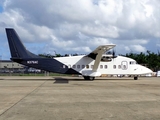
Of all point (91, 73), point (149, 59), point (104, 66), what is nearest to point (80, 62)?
point (91, 73)

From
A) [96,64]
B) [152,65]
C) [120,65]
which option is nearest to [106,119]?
[96,64]

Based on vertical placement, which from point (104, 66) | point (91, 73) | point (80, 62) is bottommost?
point (91, 73)

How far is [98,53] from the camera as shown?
32219 millimetres

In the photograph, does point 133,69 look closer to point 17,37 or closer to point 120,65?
point 120,65

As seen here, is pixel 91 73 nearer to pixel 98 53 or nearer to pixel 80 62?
pixel 80 62

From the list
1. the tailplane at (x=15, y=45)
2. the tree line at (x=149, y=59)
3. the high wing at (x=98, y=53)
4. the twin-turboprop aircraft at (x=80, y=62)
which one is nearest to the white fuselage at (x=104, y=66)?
the twin-turboprop aircraft at (x=80, y=62)

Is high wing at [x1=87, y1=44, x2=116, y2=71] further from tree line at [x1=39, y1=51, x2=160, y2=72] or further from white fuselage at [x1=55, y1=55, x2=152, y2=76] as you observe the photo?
tree line at [x1=39, y1=51, x2=160, y2=72]

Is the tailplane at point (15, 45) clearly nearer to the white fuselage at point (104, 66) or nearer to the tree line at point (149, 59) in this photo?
the white fuselage at point (104, 66)

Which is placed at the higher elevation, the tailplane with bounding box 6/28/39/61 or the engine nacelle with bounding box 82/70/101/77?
the tailplane with bounding box 6/28/39/61

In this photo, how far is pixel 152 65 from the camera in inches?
3093

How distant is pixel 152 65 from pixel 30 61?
178 feet

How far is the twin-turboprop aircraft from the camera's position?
32375 mm

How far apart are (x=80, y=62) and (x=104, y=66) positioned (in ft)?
11.1

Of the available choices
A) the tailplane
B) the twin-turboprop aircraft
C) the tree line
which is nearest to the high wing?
the twin-turboprop aircraft
